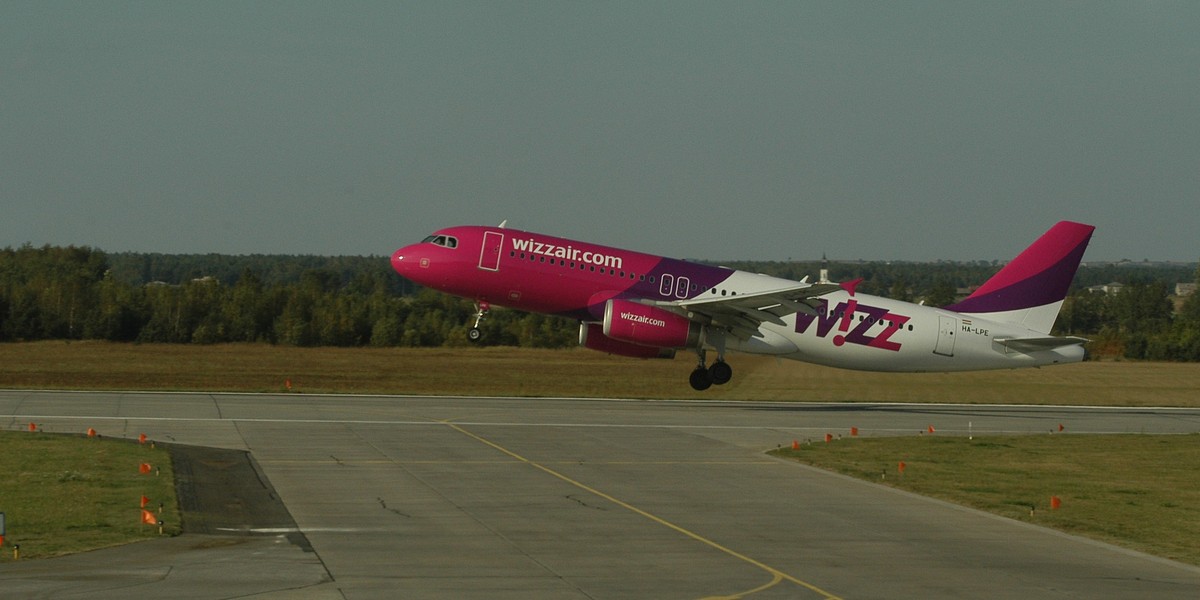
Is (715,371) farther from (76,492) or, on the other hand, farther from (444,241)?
(76,492)

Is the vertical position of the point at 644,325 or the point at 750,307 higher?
the point at 750,307

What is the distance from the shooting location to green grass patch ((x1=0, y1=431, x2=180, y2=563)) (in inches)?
757

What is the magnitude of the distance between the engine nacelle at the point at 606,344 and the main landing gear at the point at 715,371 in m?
1.61

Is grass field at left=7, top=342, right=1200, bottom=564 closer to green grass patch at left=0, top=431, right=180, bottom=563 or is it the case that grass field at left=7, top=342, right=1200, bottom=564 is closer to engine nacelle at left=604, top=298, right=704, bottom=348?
green grass patch at left=0, top=431, right=180, bottom=563

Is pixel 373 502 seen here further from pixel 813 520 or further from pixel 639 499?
pixel 813 520

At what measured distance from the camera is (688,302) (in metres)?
45.4

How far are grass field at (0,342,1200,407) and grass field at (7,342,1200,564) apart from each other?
110 millimetres

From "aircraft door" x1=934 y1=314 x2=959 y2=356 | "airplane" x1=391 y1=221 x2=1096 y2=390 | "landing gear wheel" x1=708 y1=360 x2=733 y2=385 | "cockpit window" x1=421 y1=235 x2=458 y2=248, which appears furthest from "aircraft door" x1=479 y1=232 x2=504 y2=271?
"aircraft door" x1=934 y1=314 x2=959 y2=356

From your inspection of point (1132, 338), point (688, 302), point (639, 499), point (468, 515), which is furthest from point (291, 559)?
point (1132, 338)

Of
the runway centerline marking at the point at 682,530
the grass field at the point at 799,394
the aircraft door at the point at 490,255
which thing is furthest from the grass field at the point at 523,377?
the runway centerline marking at the point at 682,530

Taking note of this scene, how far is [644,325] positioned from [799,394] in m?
12.2

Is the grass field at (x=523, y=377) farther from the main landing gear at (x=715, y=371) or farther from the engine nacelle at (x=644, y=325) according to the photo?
the engine nacelle at (x=644, y=325)

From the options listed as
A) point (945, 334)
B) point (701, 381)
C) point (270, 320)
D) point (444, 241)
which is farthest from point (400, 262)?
point (270, 320)

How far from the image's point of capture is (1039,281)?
4878 centimetres
